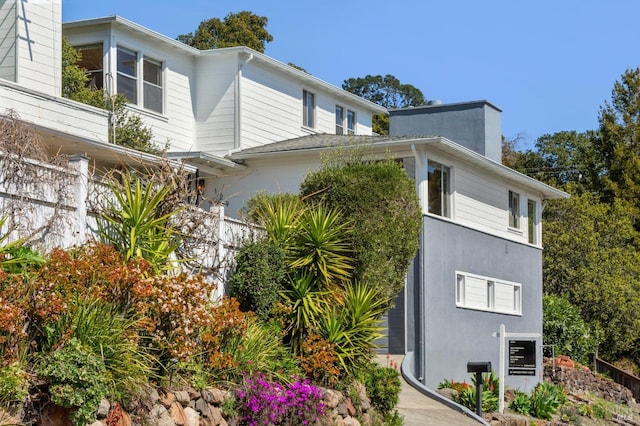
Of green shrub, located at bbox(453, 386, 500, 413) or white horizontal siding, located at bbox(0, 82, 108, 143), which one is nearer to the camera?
white horizontal siding, located at bbox(0, 82, 108, 143)

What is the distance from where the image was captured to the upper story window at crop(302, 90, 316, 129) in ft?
109

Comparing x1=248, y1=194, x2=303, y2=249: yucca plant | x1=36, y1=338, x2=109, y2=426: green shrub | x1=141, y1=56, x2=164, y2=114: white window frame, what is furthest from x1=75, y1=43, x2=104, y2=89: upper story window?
x1=36, y1=338, x2=109, y2=426: green shrub

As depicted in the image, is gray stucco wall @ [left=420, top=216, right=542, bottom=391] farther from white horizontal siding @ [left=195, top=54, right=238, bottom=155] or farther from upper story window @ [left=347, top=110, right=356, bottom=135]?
upper story window @ [left=347, top=110, right=356, bottom=135]

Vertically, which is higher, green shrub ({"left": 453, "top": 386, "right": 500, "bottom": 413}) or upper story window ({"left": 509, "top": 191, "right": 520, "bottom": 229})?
upper story window ({"left": 509, "top": 191, "right": 520, "bottom": 229})

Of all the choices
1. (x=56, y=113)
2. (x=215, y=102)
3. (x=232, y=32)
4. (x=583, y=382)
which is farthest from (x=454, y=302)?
(x=232, y=32)

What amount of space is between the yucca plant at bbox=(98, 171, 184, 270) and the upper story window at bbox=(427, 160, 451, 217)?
1127 cm

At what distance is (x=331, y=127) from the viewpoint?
34594mm

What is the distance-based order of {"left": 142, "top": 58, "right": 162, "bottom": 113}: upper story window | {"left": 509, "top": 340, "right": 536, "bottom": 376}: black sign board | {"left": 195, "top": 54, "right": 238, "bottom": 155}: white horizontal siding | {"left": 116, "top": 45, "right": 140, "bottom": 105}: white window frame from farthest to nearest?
{"left": 195, "top": 54, "right": 238, "bottom": 155}: white horizontal siding, {"left": 142, "top": 58, "right": 162, "bottom": 113}: upper story window, {"left": 116, "top": 45, "right": 140, "bottom": 105}: white window frame, {"left": 509, "top": 340, "right": 536, "bottom": 376}: black sign board

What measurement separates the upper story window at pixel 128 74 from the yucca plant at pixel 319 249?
9342 millimetres

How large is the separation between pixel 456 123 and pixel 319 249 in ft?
47.3

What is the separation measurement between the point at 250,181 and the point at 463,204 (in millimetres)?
5887

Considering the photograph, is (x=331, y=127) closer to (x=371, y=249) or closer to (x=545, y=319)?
(x=545, y=319)

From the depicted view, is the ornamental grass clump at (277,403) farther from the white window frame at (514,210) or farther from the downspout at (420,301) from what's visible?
the white window frame at (514,210)

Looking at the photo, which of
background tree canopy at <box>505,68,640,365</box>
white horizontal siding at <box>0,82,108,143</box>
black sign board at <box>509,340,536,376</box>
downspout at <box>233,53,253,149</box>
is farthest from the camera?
background tree canopy at <box>505,68,640,365</box>
